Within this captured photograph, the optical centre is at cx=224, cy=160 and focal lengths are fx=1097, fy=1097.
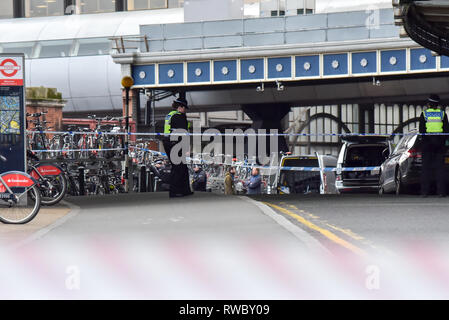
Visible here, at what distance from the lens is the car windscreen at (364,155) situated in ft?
96.0

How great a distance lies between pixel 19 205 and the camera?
14562mm

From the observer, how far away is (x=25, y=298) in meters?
8.02

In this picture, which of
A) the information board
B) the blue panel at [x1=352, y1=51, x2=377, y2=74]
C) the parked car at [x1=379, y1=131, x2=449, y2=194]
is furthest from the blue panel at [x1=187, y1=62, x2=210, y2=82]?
the information board

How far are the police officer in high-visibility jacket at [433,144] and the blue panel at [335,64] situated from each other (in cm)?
2185

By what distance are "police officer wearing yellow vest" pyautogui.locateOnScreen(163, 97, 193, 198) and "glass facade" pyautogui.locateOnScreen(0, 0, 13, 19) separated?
183 ft

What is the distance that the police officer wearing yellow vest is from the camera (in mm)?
19719

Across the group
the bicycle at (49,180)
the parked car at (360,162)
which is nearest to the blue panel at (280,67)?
the parked car at (360,162)

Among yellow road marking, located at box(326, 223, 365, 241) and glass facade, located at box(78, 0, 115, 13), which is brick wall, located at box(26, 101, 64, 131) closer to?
yellow road marking, located at box(326, 223, 365, 241)

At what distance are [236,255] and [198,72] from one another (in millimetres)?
34513

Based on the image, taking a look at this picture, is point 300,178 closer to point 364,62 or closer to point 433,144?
point 433,144

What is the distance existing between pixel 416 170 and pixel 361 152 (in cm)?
803

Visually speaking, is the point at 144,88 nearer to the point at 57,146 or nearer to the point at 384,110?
the point at 57,146

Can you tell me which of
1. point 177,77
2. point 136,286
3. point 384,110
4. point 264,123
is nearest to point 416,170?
point 136,286

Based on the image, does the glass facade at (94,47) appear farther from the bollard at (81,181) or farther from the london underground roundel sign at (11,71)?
the london underground roundel sign at (11,71)
